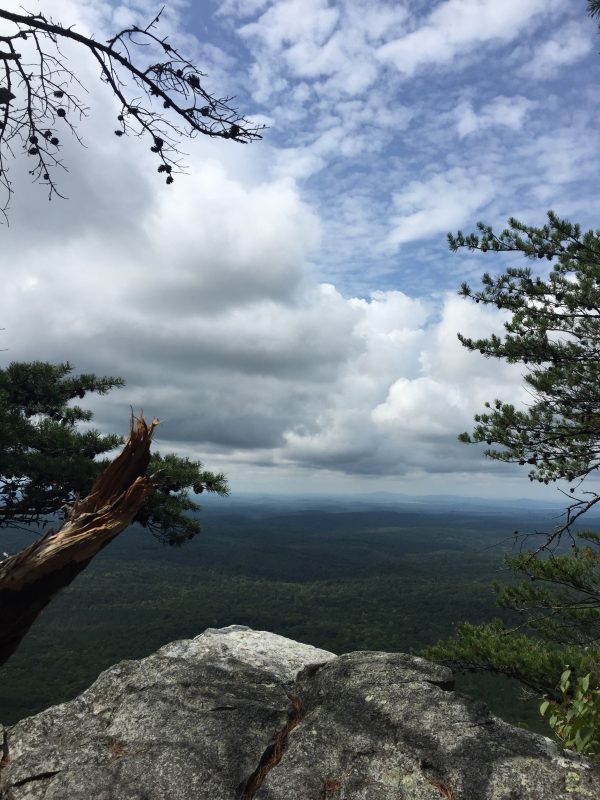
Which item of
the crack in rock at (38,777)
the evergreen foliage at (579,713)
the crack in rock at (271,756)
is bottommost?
the crack in rock at (38,777)

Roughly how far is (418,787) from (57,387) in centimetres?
1437

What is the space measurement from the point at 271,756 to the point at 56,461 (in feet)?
33.7

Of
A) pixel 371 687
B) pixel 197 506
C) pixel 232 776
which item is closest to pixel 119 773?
pixel 232 776

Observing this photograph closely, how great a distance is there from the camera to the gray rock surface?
4.97 m

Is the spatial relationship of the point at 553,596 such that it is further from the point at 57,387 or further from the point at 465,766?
the point at 57,387

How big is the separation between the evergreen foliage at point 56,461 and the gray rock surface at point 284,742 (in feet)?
21.8

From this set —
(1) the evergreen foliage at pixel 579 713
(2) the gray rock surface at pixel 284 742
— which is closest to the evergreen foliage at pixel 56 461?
(2) the gray rock surface at pixel 284 742

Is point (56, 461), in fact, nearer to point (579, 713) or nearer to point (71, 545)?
point (71, 545)

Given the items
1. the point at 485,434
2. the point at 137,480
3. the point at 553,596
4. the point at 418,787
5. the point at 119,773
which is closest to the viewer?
the point at 418,787

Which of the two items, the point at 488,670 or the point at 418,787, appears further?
the point at 488,670

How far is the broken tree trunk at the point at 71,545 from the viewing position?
5.43 metres

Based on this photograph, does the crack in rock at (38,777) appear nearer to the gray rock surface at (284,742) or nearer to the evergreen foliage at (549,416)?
the gray rock surface at (284,742)

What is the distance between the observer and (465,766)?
503 cm

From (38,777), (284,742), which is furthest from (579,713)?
(38,777)
